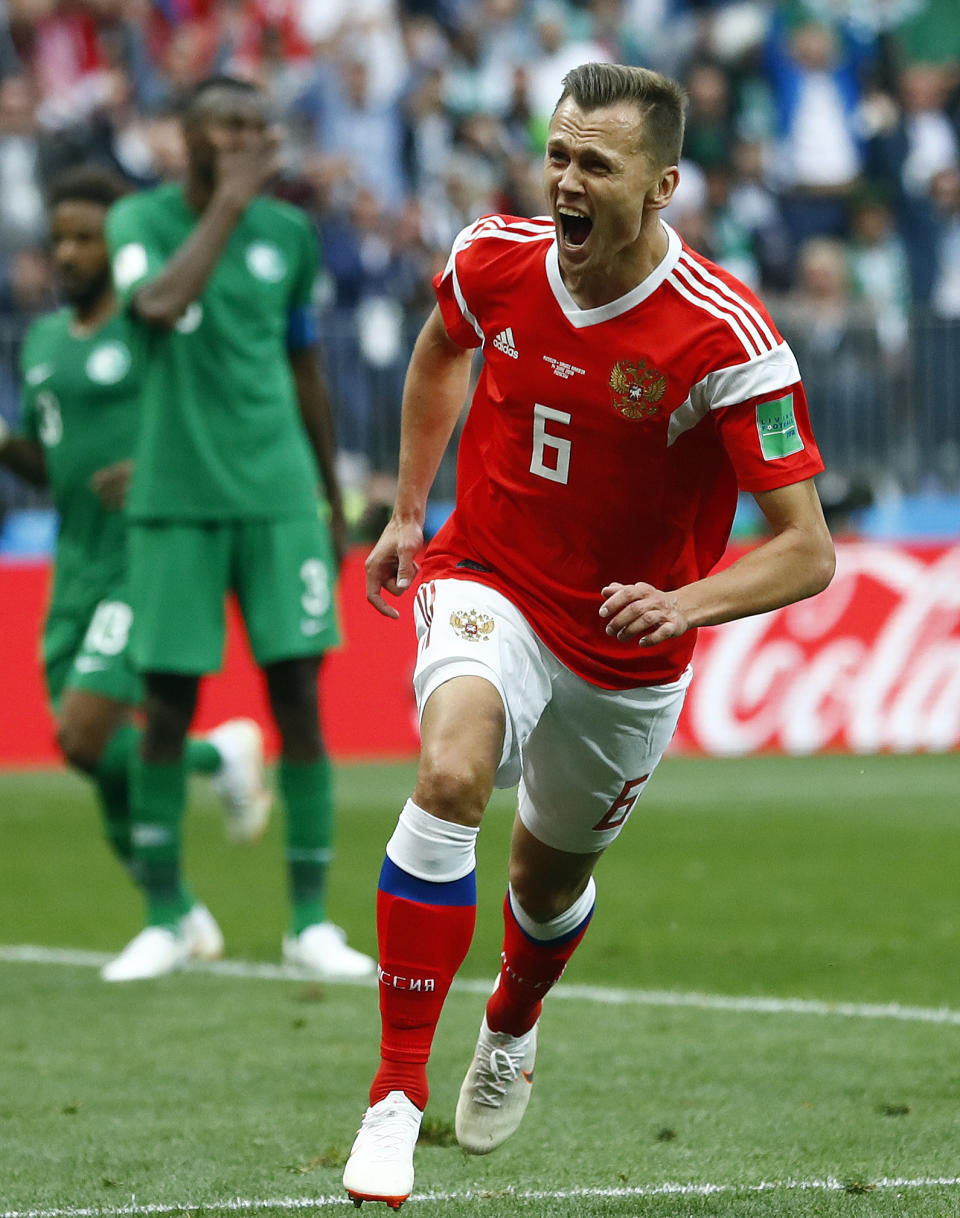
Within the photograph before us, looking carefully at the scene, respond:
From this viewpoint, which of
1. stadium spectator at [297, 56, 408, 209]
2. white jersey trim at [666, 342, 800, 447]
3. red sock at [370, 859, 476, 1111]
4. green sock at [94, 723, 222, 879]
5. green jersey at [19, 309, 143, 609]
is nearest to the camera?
red sock at [370, 859, 476, 1111]

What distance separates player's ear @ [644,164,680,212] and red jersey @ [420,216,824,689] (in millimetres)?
109

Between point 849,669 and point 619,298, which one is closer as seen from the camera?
point 619,298

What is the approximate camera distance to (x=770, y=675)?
13.6 metres

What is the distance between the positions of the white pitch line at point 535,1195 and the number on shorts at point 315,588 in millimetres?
3140

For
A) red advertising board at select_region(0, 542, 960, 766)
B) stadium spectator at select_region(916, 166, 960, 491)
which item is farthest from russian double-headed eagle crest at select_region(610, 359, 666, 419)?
stadium spectator at select_region(916, 166, 960, 491)

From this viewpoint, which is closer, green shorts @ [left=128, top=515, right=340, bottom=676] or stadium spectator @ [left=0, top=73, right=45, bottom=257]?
green shorts @ [left=128, top=515, right=340, bottom=676]

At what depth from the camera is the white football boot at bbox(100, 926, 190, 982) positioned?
23.2ft

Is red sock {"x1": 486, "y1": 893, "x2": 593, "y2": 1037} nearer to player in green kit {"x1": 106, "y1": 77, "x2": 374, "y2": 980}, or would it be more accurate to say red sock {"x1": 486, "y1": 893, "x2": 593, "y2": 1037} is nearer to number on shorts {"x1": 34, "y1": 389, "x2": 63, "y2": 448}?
player in green kit {"x1": 106, "y1": 77, "x2": 374, "y2": 980}

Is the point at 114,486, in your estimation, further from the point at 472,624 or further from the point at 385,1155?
the point at 385,1155

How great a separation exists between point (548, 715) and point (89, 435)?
378 centimetres

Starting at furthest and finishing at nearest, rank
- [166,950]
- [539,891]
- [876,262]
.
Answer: [876,262]
[166,950]
[539,891]

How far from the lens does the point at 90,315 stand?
26.6 ft

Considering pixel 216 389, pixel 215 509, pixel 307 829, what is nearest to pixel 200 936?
pixel 307 829

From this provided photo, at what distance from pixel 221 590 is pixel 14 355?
7985 millimetres
